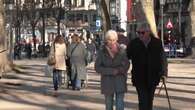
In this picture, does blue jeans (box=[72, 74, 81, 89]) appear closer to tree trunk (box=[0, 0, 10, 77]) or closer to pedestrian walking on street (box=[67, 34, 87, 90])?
pedestrian walking on street (box=[67, 34, 87, 90])

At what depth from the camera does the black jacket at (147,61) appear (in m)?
11.1

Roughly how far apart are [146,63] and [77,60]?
9057mm

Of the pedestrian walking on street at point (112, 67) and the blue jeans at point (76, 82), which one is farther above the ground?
the pedestrian walking on street at point (112, 67)

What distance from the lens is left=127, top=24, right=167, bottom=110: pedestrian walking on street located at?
11117mm

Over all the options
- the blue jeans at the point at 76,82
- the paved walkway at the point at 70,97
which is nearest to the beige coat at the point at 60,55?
the blue jeans at the point at 76,82

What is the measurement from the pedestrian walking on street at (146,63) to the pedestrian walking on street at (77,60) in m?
8.79

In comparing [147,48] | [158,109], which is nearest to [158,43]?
[147,48]

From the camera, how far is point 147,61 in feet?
36.6

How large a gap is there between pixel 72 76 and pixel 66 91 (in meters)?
0.57

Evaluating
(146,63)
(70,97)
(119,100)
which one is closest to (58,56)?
(70,97)

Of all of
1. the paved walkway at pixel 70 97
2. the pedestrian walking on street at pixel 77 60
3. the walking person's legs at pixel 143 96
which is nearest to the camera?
the walking person's legs at pixel 143 96

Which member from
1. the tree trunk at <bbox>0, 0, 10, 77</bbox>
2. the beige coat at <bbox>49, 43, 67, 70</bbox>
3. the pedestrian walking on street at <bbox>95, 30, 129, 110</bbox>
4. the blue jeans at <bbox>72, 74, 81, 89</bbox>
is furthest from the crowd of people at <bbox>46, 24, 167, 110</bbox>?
the tree trunk at <bbox>0, 0, 10, 77</bbox>

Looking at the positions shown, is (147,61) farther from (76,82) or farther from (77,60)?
(76,82)

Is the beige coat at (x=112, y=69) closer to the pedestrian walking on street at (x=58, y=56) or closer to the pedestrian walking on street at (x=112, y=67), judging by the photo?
the pedestrian walking on street at (x=112, y=67)
